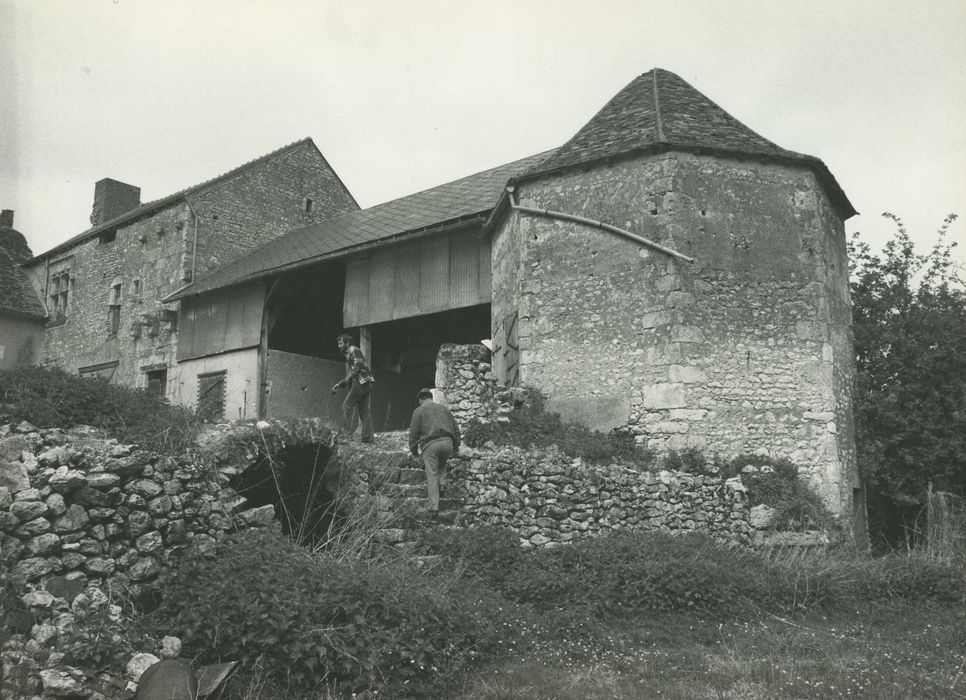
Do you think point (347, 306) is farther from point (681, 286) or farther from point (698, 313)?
point (698, 313)

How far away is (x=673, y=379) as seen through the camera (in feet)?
37.5

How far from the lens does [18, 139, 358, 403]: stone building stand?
20609 millimetres

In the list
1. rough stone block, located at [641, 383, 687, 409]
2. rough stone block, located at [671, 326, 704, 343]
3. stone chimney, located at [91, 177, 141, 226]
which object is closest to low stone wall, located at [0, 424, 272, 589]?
rough stone block, located at [641, 383, 687, 409]

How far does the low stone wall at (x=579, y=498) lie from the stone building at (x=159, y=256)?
1105 cm

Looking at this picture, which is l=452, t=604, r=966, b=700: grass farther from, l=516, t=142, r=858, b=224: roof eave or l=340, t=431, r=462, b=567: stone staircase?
l=516, t=142, r=858, b=224: roof eave

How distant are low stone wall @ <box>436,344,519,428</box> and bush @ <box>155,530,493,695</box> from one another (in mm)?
4701

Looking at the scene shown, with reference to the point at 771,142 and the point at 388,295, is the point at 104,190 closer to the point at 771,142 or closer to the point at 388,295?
the point at 388,295

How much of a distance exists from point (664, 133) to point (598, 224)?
1.75 meters

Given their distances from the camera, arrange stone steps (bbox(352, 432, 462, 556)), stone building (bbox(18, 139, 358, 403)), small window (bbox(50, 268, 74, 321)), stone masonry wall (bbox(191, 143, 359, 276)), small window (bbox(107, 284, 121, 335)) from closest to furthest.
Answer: stone steps (bbox(352, 432, 462, 556)) < stone building (bbox(18, 139, 358, 403)) < stone masonry wall (bbox(191, 143, 359, 276)) < small window (bbox(107, 284, 121, 335)) < small window (bbox(50, 268, 74, 321))

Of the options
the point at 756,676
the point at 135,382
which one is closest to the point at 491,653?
the point at 756,676

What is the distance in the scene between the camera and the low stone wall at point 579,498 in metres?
9.39

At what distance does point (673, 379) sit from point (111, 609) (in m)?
7.93

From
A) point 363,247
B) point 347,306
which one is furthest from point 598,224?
point 347,306

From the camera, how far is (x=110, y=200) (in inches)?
1029
